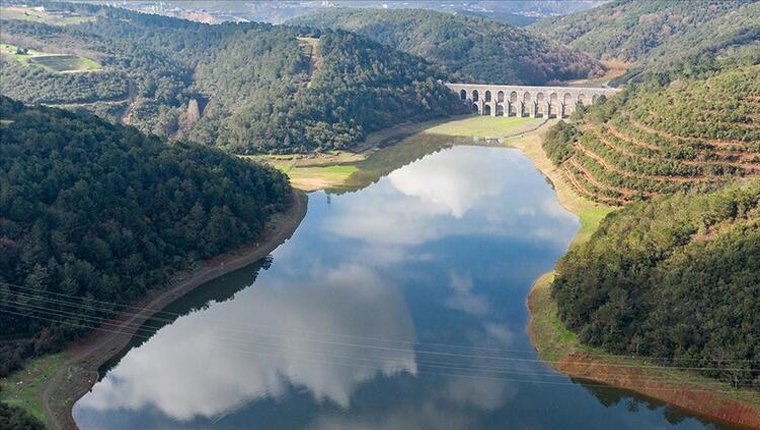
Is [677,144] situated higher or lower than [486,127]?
higher

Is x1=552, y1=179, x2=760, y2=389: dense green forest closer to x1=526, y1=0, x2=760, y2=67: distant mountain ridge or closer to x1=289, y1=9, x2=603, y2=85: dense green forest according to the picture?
x1=289, y1=9, x2=603, y2=85: dense green forest

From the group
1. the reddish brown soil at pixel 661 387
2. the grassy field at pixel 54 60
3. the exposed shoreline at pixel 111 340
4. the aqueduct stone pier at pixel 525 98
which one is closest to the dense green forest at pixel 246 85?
the grassy field at pixel 54 60

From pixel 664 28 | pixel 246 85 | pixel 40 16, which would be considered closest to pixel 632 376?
pixel 246 85

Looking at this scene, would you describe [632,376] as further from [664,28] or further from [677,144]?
[664,28]

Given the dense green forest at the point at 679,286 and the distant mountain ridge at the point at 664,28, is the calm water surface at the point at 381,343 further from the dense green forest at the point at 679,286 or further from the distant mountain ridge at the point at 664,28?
the distant mountain ridge at the point at 664,28

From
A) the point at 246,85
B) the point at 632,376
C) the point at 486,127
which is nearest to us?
the point at 632,376

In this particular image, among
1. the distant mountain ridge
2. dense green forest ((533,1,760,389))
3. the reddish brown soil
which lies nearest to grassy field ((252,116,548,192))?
dense green forest ((533,1,760,389))
